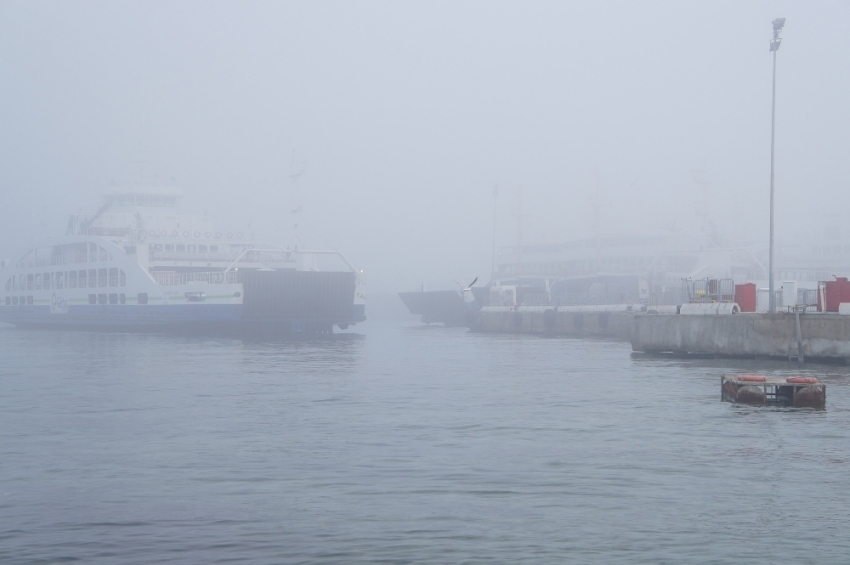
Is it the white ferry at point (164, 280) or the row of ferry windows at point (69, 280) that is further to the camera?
the row of ferry windows at point (69, 280)

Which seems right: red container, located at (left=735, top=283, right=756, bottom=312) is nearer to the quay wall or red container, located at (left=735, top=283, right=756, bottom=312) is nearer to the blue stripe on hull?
the quay wall

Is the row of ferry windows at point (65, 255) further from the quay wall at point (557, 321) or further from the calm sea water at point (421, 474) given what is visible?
the calm sea water at point (421, 474)

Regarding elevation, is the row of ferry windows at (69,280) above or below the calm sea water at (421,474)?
above

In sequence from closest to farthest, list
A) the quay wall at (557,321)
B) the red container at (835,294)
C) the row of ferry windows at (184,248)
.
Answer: the red container at (835,294), the quay wall at (557,321), the row of ferry windows at (184,248)

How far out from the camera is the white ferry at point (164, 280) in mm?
56656

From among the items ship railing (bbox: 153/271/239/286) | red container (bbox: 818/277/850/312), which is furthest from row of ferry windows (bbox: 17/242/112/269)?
red container (bbox: 818/277/850/312)

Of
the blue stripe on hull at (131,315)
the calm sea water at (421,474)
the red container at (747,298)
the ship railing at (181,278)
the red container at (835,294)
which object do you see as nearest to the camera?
the calm sea water at (421,474)

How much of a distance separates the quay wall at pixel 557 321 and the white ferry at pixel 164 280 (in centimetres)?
1253

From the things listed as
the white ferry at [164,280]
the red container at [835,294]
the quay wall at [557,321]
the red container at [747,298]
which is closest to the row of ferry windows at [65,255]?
the white ferry at [164,280]

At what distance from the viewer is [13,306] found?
77.8 m

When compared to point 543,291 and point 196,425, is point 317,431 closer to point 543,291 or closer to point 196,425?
point 196,425

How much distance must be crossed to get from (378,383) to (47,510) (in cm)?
1593

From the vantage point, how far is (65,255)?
72.4 m

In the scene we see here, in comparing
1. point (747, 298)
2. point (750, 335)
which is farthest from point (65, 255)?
point (750, 335)
